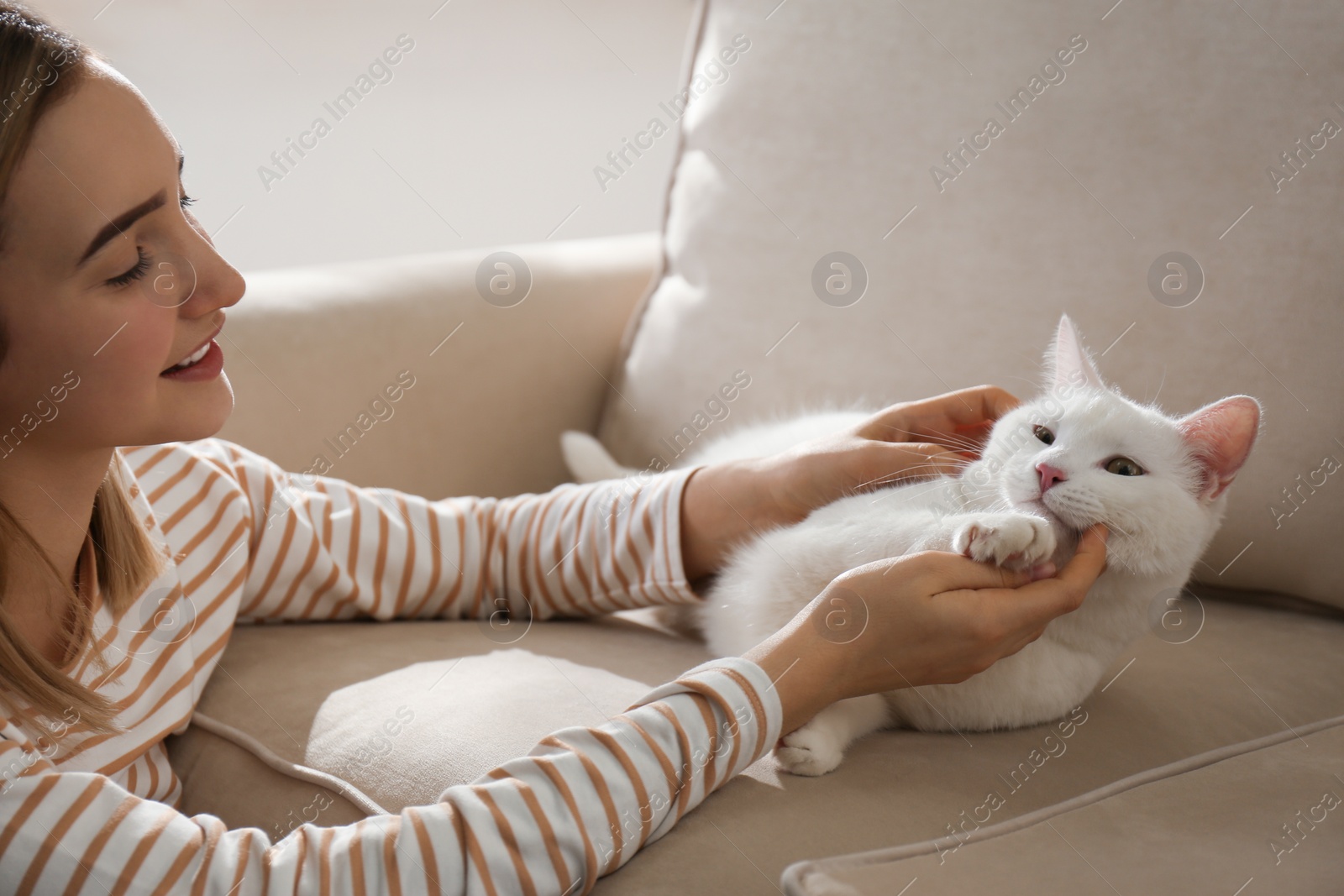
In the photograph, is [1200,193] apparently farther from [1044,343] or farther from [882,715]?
[882,715]

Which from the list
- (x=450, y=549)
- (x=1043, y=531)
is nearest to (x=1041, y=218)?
(x=1043, y=531)

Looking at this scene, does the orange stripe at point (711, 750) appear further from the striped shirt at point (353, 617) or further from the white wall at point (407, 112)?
the white wall at point (407, 112)

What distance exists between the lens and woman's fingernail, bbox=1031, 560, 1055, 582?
2.56ft

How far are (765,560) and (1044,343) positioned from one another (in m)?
0.40

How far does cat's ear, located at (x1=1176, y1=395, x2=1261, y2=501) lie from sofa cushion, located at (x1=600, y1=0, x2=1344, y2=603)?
0.55 feet

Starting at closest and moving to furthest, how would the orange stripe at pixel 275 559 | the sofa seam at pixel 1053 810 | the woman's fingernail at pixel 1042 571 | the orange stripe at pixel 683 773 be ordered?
the sofa seam at pixel 1053 810 < the orange stripe at pixel 683 773 < the woman's fingernail at pixel 1042 571 < the orange stripe at pixel 275 559

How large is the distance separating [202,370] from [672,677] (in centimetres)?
50

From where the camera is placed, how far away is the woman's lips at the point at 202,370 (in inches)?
30.2

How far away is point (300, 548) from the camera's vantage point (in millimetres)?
1017

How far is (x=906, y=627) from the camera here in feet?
2.37

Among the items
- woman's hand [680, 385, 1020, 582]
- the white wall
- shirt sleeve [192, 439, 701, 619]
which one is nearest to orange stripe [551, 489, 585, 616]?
shirt sleeve [192, 439, 701, 619]

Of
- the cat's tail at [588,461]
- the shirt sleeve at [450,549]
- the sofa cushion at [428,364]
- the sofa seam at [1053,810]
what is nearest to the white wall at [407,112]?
the sofa cushion at [428,364]

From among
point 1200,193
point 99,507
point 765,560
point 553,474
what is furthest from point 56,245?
point 1200,193

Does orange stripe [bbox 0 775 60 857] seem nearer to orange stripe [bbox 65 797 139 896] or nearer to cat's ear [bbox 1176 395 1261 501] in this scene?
orange stripe [bbox 65 797 139 896]
